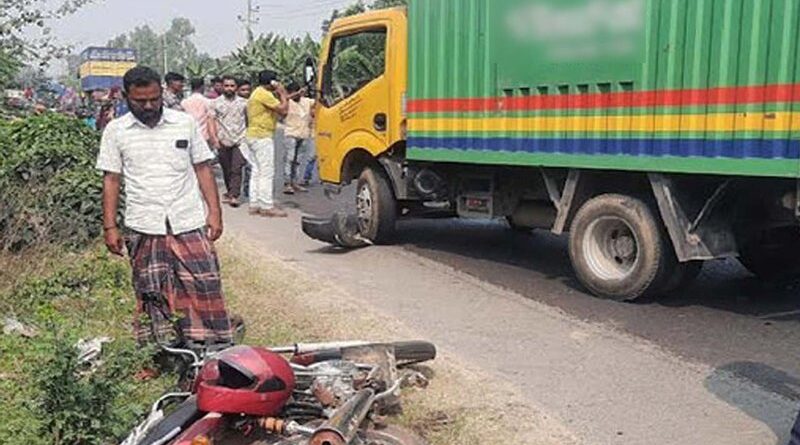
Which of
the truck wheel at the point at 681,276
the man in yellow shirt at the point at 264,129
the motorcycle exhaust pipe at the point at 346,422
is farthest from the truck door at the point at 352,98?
the motorcycle exhaust pipe at the point at 346,422

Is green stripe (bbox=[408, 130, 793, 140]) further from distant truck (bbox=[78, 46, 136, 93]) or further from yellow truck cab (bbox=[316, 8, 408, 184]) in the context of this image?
distant truck (bbox=[78, 46, 136, 93])

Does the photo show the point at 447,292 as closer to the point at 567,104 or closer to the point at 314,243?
the point at 567,104

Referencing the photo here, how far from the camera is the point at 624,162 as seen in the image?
661 centimetres

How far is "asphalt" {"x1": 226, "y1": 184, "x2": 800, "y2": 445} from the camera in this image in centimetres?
439

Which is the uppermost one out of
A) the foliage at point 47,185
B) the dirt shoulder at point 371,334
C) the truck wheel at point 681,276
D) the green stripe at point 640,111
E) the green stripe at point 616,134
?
the green stripe at point 640,111

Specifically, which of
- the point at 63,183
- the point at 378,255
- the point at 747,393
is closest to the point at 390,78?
the point at 378,255

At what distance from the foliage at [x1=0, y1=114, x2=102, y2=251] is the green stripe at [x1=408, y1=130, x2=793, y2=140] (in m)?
3.01

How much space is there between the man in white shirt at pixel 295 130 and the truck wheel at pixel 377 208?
3.86 meters

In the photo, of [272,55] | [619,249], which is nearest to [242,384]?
[619,249]

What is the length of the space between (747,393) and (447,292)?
2.80 metres

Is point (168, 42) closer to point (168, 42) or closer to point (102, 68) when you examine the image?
point (168, 42)

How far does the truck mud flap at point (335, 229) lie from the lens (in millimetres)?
8781

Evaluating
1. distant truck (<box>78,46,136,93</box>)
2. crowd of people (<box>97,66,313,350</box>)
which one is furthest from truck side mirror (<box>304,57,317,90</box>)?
distant truck (<box>78,46,136,93</box>)

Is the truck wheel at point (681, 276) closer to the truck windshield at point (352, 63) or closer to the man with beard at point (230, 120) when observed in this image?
the truck windshield at point (352, 63)
